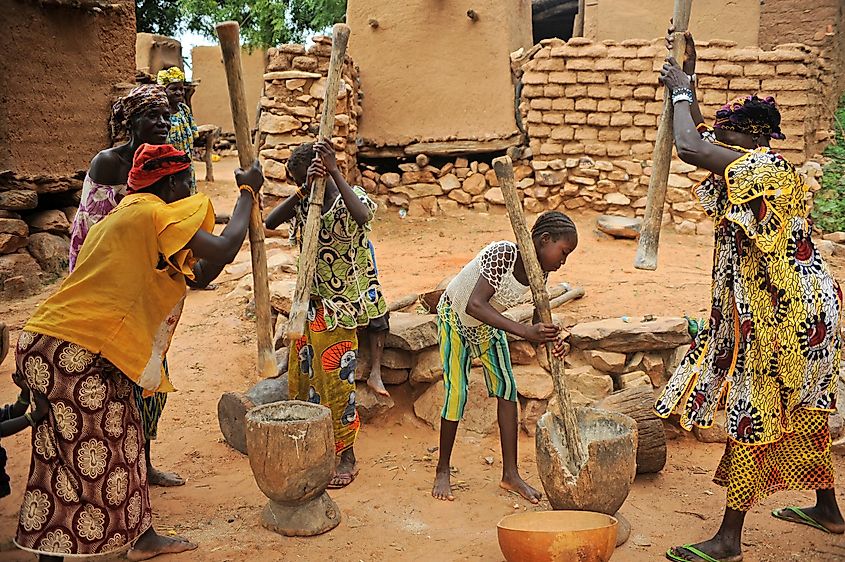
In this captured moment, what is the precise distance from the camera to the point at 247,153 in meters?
3.30

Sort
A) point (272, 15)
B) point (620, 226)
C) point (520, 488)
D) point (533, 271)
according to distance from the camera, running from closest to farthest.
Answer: point (533, 271) < point (520, 488) < point (620, 226) < point (272, 15)

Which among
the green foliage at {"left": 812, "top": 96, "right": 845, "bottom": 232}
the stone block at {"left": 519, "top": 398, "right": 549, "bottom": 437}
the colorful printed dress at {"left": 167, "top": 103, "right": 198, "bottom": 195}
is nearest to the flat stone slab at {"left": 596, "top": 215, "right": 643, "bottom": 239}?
the green foliage at {"left": 812, "top": 96, "right": 845, "bottom": 232}

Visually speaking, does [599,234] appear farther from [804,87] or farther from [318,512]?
[318,512]

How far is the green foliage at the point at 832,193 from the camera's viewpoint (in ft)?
27.3

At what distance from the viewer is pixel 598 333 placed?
467 centimetres

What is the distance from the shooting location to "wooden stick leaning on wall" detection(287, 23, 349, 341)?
136 inches

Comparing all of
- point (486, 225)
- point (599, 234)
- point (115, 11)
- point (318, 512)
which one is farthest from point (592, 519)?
point (115, 11)

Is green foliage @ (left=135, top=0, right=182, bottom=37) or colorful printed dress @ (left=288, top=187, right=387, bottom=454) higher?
green foliage @ (left=135, top=0, right=182, bottom=37)

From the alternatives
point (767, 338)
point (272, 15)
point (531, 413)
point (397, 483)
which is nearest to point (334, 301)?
point (397, 483)

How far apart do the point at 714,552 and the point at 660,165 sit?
1.69m

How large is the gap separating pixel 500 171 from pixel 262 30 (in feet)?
55.0

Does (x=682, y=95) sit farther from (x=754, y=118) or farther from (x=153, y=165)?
(x=153, y=165)

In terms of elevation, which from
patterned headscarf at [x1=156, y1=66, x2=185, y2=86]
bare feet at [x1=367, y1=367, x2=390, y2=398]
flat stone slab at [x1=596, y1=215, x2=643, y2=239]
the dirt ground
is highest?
patterned headscarf at [x1=156, y1=66, x2=185, y2=86]

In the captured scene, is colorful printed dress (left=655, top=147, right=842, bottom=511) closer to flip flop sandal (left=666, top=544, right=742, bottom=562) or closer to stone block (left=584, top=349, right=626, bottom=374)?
flip flop sandal (left=666, top=544, right=742, bottom=562)
